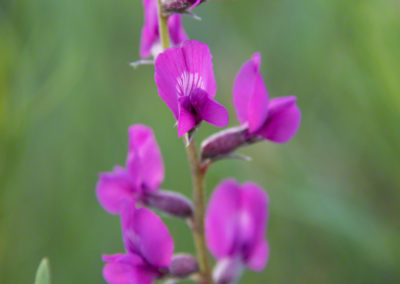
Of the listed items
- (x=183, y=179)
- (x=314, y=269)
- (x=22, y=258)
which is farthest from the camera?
(x=183, y=179)

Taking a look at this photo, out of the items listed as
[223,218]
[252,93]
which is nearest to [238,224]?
[223,218]

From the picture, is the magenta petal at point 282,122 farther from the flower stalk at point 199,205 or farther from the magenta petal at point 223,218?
the magenta petal at point 223,218

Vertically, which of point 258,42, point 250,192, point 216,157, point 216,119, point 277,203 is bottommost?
point 277,203

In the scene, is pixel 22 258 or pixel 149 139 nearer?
pixel 149 139

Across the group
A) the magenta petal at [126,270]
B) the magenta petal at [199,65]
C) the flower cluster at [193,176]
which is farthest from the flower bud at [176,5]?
the magenta petal at [126,270]

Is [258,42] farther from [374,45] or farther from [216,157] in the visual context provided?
[216,157]

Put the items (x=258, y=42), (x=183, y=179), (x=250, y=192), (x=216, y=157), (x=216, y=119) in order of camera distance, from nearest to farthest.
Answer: (x=216, y=119) → (x=216, y=157) → (x=250, y=192) → (x=183, y=179) → (x=258, y=42)

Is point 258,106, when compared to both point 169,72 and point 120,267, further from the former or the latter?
point 120,267

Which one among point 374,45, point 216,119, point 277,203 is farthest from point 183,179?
point 216,119
